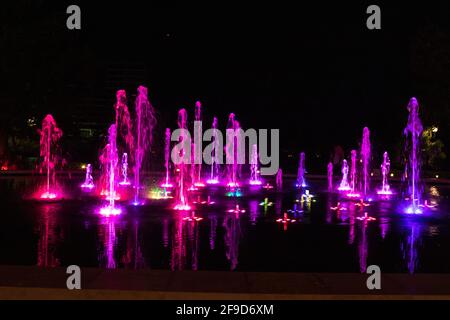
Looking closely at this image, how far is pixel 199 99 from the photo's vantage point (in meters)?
65.6

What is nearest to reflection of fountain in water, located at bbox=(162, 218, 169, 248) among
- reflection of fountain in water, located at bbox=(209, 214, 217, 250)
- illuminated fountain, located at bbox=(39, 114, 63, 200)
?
reflection of fountain in water, located at bbox=(209, 214, 217, 250)

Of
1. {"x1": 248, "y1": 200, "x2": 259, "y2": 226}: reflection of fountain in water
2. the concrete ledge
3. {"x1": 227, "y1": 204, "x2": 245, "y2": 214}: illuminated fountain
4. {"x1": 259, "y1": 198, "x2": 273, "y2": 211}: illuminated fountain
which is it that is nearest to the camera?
the concrete ledge

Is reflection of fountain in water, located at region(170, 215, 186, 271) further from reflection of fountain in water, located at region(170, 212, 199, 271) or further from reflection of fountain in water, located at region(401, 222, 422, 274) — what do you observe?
reflection of fountain in water, located at region(401, 222, 422, 274)

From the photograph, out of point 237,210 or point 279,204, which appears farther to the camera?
point 279,204

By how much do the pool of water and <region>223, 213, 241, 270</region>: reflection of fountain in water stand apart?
19 millimetres

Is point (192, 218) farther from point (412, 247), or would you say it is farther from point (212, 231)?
point (412, 247)

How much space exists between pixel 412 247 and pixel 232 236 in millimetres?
3503

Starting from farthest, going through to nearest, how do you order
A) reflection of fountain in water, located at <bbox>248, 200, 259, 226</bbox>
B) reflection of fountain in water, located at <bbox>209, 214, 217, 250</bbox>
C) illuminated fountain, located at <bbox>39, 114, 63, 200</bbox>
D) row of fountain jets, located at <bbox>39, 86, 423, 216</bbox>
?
illuminated fountain, located at <bbox>39, 114, 63, 200</bbox> < row of fountain jets, located at <bbox>39, 86, 423, 216</bbox> < reflection of fountain in water, located at <bbox>248, 200, 259, 226</bbox> < reflection of fountain in water, located at <bbox>209, 214, 217, 250</bbox>

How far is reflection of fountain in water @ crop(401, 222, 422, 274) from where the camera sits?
9.37 m

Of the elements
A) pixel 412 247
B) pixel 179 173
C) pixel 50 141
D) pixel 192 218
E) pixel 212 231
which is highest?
pixel 50 141

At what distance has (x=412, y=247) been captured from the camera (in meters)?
11.0

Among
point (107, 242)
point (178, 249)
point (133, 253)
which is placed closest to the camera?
point (133, 253)

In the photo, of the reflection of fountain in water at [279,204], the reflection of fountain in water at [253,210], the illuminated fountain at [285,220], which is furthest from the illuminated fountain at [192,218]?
the reflection of fountain in water at [279,204]

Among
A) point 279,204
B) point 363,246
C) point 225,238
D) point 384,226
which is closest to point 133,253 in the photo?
point 225,238
